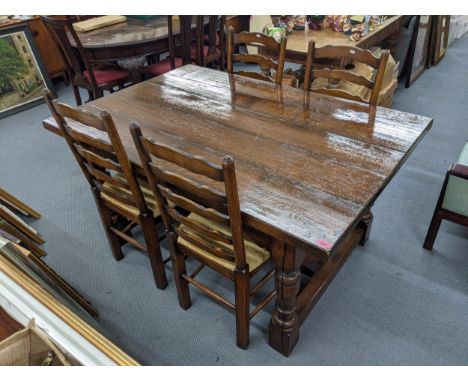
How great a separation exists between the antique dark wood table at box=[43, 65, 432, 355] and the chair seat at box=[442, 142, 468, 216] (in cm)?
38

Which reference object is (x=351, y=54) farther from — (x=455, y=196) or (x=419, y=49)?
(x=419, y=49)

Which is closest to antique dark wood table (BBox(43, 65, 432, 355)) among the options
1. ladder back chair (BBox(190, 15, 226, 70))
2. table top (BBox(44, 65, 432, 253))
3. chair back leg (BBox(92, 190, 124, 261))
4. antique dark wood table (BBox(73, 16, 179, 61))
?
table top (BBox(44, 65, 432, 253))

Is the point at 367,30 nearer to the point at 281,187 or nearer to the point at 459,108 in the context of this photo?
the point at 459,108

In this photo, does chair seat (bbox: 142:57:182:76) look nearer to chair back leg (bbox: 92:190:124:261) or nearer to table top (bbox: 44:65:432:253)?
table top (bbox: 44:65:432:253)

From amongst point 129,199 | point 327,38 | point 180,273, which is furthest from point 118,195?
point 327,38

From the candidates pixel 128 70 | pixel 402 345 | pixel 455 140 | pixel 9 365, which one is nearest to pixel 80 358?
pixel 9 365

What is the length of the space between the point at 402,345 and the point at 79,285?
1632mm

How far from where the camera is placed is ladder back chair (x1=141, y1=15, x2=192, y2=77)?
9.58ft

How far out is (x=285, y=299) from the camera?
1.31 m

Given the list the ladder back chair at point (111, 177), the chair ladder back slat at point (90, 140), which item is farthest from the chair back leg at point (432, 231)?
the chair ladder back slat at point (90, 140)

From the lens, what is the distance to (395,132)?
144cm

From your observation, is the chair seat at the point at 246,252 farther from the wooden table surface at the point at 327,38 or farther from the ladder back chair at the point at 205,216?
the wooden table surface at the point at 327,38

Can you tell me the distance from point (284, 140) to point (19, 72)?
3.44 metres

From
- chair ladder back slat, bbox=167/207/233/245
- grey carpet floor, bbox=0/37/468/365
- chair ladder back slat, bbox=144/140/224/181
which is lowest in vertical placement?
Answer: grey carpet floor, bbox=0/37/468/365
